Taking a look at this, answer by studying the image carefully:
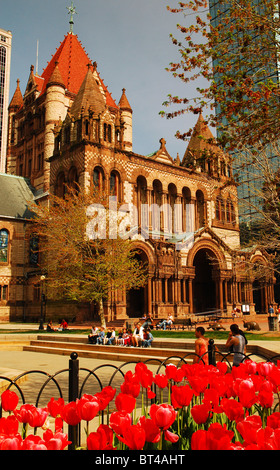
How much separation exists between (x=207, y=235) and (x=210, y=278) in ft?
23.7

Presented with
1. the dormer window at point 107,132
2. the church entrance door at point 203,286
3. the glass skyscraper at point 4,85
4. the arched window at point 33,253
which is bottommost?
the church entrance door at point 203,286

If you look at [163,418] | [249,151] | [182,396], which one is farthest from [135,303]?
[163,418]

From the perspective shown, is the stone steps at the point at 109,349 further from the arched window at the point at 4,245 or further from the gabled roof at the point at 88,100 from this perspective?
the gabled roof at the point at 88,100

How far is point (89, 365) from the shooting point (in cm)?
1351

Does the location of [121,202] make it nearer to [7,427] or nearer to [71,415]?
[71,415]

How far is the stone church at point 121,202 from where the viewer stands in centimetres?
3562

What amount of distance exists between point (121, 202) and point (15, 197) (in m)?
13.3

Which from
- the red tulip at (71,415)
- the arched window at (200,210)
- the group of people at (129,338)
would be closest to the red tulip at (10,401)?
the red tulip at (71,415)

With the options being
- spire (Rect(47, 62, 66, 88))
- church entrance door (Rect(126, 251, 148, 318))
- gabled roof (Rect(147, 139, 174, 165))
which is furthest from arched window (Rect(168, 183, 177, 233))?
spire (Rect(47, 62, 66, 88))

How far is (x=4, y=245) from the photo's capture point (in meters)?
40.0

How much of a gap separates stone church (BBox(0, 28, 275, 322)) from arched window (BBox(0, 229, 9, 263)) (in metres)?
0.10

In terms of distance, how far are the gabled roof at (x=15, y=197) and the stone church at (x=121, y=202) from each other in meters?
0.12

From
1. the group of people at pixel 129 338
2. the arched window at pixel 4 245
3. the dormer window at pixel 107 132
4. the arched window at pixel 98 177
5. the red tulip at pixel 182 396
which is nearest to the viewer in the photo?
the red tulip at pixel 182 396

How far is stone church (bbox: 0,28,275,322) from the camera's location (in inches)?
1403
